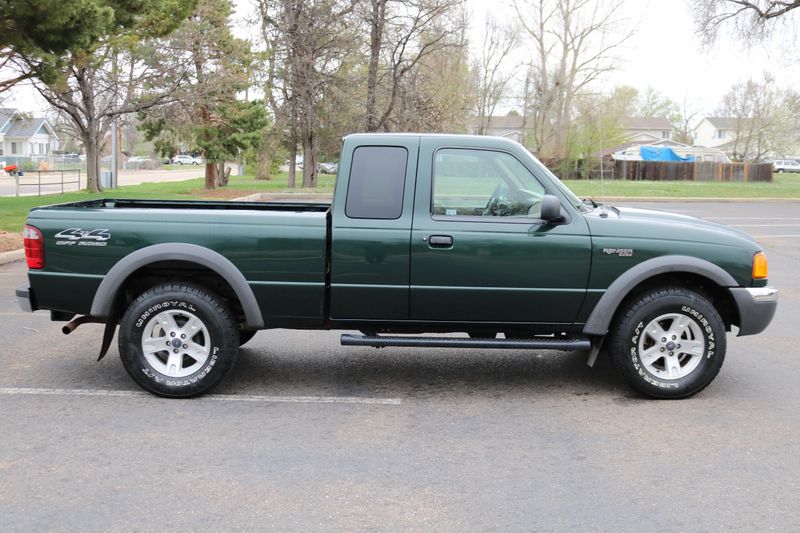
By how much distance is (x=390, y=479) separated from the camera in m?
4.31

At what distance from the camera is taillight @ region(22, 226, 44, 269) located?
18.6 ft

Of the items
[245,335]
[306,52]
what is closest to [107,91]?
[306,52]

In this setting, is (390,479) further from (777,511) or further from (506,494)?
(777,511)

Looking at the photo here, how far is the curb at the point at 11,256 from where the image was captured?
12695 mm

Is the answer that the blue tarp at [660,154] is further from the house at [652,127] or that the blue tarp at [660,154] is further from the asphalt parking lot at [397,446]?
the asphalt parking lot at [397,446]

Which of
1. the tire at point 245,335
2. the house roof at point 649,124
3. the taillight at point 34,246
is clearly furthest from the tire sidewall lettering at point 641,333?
the house roof at point 649,124

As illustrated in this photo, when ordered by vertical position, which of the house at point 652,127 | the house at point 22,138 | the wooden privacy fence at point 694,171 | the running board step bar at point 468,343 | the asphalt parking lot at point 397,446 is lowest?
the asphalt parking lot at point 397,446

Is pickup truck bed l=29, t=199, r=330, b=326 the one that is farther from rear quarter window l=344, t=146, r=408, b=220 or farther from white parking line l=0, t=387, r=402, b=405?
white parking line l=0, t=387, r=402, b=405

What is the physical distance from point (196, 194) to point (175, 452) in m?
25.2

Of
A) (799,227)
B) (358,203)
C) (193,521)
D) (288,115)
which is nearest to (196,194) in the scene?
(288,115)

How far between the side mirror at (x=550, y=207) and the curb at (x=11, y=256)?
10109mm

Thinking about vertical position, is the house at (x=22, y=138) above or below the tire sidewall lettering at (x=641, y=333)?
above

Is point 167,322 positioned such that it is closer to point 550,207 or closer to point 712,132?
point 550,207

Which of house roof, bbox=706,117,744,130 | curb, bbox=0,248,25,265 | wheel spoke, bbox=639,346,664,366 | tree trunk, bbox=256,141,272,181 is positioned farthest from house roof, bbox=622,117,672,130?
wheel spoke, bbox=639,346,664,366
